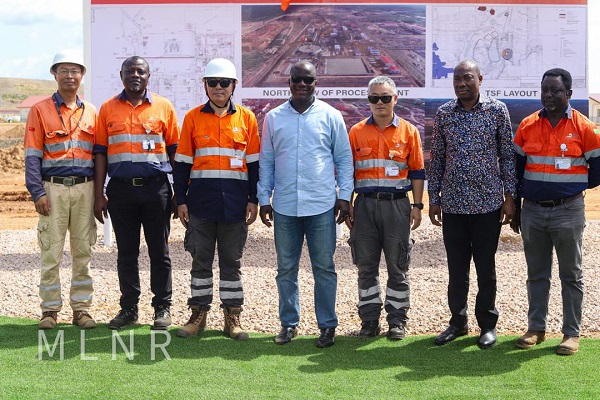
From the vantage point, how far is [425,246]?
39.7 ft

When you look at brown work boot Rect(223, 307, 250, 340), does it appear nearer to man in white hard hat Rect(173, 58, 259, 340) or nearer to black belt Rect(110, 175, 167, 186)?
man in white hard hat Rect(173, 58, 259, 340)

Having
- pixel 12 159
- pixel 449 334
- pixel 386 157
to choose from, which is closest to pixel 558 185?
pixel 386 157

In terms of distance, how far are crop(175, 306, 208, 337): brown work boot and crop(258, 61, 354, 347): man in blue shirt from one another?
750 mm

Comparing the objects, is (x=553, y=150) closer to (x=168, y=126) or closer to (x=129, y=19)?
(x=168, y=126)

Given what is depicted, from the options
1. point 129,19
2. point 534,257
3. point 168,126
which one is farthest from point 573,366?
point 129,19

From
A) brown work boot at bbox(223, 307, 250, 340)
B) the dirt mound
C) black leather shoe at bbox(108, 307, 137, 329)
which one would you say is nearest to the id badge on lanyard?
brown work boot at bbox(223, 307, 250, 340)

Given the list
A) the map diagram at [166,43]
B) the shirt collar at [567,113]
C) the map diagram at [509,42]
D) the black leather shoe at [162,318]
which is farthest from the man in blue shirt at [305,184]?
the map diagram at [509,42]

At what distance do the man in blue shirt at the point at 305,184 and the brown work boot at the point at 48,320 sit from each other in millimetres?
2062

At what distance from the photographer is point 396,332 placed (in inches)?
260

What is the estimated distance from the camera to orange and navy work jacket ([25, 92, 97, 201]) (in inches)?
263

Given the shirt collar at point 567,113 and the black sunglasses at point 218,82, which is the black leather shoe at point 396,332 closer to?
the shirt collar at point 567,113

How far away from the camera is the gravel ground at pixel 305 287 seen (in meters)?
7.38

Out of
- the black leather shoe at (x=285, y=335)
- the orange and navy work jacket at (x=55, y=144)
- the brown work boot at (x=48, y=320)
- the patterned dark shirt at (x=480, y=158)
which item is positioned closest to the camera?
the patterned dark shirt at (x=480, y=158)

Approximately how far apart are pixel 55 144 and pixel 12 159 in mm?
→ 23744
